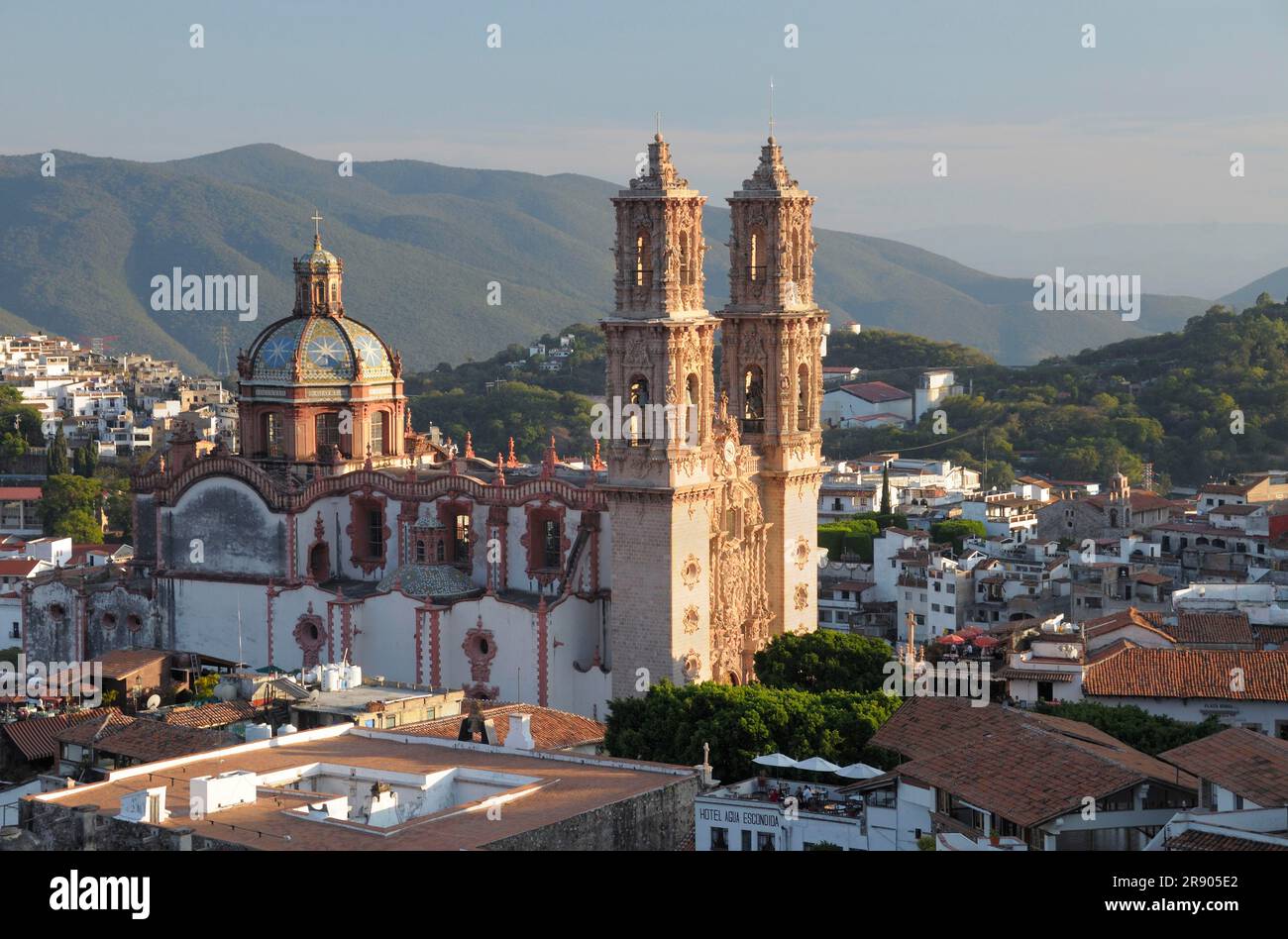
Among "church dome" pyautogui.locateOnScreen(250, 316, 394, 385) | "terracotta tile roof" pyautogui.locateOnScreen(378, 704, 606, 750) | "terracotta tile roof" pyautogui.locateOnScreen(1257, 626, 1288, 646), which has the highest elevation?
"church dome" pyautogui.locateOnScreen(250, 316, 394, 385)

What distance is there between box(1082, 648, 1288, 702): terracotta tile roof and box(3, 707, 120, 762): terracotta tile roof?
22.0 metres

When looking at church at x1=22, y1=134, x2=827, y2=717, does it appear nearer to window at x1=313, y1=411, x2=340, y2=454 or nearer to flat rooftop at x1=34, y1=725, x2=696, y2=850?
window at x1=313, y1=411, x2=340, y2=454

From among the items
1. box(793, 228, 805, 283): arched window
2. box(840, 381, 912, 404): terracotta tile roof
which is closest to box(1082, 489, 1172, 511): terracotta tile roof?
box(793, 228, 805, 283): arched window

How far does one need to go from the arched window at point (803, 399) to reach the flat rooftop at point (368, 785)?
22.1 m

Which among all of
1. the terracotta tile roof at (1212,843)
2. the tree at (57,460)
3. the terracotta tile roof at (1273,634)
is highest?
the tree at (57,460)

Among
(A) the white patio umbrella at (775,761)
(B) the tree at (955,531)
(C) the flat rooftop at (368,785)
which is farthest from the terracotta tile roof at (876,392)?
(C) the flat rooftop at (368,785)

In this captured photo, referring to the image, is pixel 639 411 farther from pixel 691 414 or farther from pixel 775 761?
pixel 775 761

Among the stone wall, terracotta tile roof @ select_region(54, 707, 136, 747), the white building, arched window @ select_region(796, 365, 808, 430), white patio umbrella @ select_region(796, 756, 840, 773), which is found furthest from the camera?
the white building

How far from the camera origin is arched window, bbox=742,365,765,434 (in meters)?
60.9

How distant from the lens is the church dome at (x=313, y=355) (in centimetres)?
6431

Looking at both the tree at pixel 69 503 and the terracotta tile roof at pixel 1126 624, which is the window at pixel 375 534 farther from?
the tree at pixel 69 503
